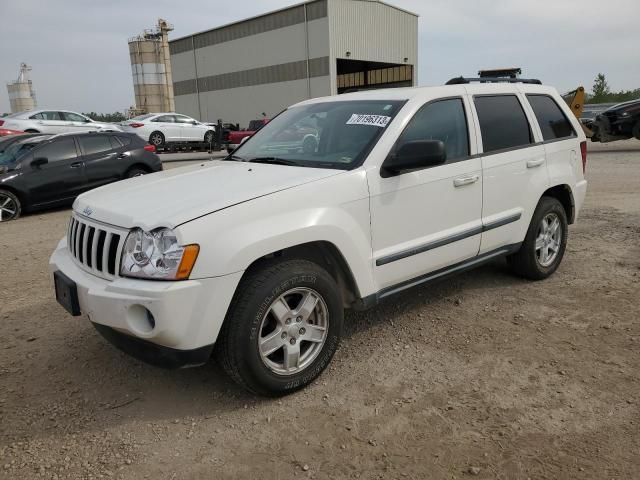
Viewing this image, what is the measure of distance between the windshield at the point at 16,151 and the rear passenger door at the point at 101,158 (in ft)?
2.72

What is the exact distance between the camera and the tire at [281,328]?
274 centimetres

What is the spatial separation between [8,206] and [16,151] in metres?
1.21

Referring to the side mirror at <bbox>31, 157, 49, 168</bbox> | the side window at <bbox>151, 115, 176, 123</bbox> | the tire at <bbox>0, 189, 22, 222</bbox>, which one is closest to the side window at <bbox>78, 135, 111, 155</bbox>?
the side mirror at <bbox>31, 157, 49, 168</bbox>

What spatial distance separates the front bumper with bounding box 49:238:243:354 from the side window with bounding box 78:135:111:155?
26.7 ft

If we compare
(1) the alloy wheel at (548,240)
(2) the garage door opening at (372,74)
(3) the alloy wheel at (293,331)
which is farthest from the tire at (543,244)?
(2) the garage door opening at (372,74)

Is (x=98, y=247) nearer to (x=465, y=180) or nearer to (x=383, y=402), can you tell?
(x=383, y=402)

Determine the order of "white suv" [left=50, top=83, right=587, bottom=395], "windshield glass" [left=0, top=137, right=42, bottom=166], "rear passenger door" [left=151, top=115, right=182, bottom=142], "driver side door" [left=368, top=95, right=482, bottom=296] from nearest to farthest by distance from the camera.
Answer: "white suv" [left=50, top=83, right=587, bottom=395]
"driver side door" [left=368, top=95, right=482, bottom=296]
"windshield glass" [left=0, top=137, right=42, bottom=166]
"rear passenger door" [left=151, top=115, right=182, bottom=142]

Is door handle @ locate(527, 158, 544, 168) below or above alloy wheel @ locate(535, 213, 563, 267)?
above

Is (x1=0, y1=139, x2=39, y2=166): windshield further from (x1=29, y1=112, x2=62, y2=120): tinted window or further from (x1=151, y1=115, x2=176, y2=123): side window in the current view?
(x1=151, y1=115, x2=176, y2=123): side window

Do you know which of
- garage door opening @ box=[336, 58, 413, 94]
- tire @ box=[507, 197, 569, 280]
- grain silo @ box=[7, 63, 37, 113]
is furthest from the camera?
grain silo @ box=[7, 63, 37, 113]

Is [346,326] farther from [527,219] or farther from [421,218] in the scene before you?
[527,219]

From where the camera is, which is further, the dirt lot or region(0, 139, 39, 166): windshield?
region(0, 139, 39, 166): windshield

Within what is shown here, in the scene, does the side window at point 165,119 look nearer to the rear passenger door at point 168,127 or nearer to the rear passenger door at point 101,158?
the rear passenger door at point 168,127

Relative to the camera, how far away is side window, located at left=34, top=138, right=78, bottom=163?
9.40 m
